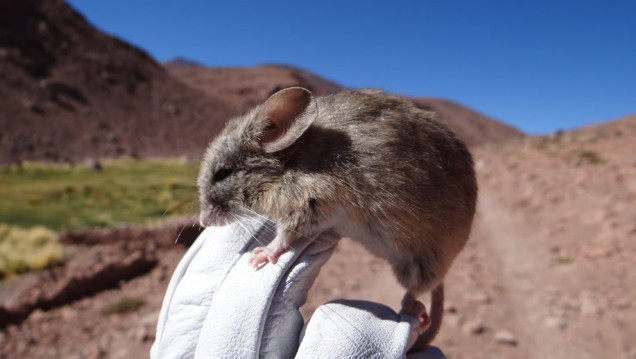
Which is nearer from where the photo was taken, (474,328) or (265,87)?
(474,328)

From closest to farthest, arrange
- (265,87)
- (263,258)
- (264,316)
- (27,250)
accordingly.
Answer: (264,316)
(263,258)
(27,250)
(265,87)

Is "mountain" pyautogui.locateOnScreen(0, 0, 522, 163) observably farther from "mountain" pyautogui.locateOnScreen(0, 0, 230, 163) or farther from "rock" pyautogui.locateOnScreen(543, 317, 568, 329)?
"rock" pyautogui.locateOnScreen(543, 317, 568, 329)

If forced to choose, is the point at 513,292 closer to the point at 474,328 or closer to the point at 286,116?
the point at 474,328

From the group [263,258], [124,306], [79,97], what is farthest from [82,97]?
[263,258]

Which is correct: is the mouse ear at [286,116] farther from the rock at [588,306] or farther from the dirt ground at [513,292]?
the rock at [588,306]

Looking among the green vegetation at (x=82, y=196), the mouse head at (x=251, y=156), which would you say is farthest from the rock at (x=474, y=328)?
the green vegetation at (x=82, y=196)

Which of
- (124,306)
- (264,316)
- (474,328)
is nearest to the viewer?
(264,316)

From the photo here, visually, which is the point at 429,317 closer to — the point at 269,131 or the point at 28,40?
the point at 269,131
